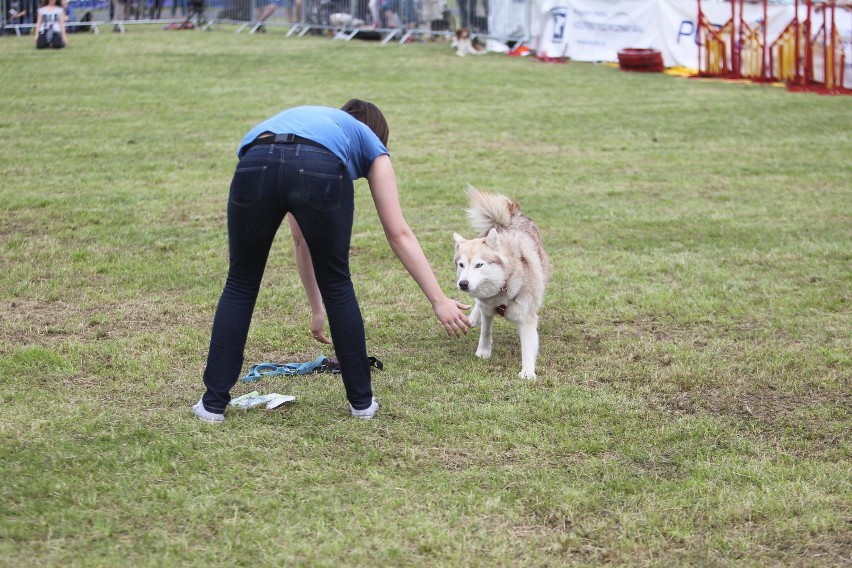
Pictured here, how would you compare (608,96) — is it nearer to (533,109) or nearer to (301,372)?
(533,109)

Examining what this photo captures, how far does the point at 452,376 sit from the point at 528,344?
51cm

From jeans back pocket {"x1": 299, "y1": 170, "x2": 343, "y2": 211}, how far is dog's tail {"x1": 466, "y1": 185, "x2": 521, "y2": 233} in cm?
213

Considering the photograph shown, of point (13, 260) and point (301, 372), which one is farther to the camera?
point (13, 260)

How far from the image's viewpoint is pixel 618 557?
3.58 m

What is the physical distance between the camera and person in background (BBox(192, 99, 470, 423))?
4.18m

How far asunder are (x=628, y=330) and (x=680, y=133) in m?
8.12

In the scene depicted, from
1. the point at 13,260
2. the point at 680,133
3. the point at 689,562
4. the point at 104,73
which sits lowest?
the point at 689,562

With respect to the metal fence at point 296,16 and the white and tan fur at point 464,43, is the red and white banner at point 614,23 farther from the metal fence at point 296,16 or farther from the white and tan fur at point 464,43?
the white and tan fur at point 464,43

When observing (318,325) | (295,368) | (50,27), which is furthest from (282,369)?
(50,27)

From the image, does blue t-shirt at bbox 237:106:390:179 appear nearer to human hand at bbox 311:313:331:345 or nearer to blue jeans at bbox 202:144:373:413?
blue jeans at bbox 202:144:373:413

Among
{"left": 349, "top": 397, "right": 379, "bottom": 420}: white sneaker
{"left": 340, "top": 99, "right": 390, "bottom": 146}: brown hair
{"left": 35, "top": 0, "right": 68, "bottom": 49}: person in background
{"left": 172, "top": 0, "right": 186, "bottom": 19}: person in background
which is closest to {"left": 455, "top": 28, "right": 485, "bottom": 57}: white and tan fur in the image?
{"left": 35, "top": 0, "right": 68, "bottom": 49}: person in background

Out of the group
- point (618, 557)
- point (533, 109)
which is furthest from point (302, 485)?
point (533, 109)

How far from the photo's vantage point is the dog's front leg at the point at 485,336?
589cm

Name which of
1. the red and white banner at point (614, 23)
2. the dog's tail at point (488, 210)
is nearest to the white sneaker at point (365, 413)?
the dog's tail at point (488, 210)
